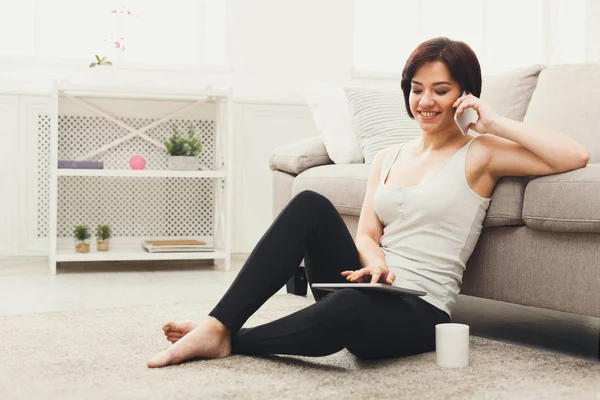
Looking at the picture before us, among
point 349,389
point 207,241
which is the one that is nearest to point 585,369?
point 349,389

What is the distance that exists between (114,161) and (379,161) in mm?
2242

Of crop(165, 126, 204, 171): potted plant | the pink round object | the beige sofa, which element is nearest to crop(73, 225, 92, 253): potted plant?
the pink round object

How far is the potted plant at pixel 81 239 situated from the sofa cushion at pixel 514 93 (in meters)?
2.01

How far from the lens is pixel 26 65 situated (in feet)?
12.4

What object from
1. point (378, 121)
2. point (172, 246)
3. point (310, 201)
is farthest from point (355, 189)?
point (172, 246)

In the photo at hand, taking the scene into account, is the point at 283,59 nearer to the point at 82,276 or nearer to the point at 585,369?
the point at 82,276

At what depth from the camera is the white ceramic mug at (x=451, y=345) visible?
5.31 ft

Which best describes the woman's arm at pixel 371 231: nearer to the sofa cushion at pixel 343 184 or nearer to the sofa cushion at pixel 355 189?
the sofa cushion at pixel 355 189

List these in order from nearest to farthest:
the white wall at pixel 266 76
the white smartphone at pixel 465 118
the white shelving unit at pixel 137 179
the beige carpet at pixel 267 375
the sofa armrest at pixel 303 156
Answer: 1. the beige carpet at pixel 267 375
2. the white smartphone at pixel 465 118
3. the sofa armrest at pixel 303 156
4. the white shelving unit at pixel 137 179
5. the white wall at pixel 266 76

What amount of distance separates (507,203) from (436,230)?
20cm

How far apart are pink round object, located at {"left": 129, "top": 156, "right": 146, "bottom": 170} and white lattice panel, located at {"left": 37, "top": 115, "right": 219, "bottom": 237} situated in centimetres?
29

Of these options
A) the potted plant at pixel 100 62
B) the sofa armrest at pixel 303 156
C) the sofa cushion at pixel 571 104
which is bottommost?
the sofa armrest at pixel 303 156

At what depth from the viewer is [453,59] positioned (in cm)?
173

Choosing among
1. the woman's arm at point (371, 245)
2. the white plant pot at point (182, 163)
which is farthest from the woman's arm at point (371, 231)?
the white plant pot at point (182, 163)
